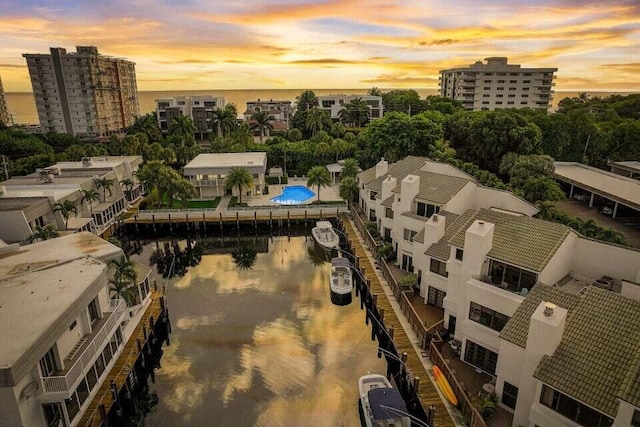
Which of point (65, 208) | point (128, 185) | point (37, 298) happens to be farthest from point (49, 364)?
point (128, 185)

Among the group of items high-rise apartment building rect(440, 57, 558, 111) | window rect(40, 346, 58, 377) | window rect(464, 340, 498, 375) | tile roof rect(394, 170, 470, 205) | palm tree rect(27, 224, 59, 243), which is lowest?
window rect(464, 340, 498, 375)

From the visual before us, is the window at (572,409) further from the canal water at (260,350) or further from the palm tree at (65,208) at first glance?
the palm tree at (65,208)

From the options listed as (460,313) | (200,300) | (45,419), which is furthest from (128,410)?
Result: (460,313)

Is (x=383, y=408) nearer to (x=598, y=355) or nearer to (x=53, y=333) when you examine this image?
(x=598, y=355)

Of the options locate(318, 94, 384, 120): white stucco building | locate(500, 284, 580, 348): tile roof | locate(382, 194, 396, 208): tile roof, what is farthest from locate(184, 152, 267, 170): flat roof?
locate(318, 94, 384, 120): white stucco building

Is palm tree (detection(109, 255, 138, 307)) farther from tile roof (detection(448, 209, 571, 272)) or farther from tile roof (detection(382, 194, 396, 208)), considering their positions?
tile roof (detection(382, 194, 396, 208))
